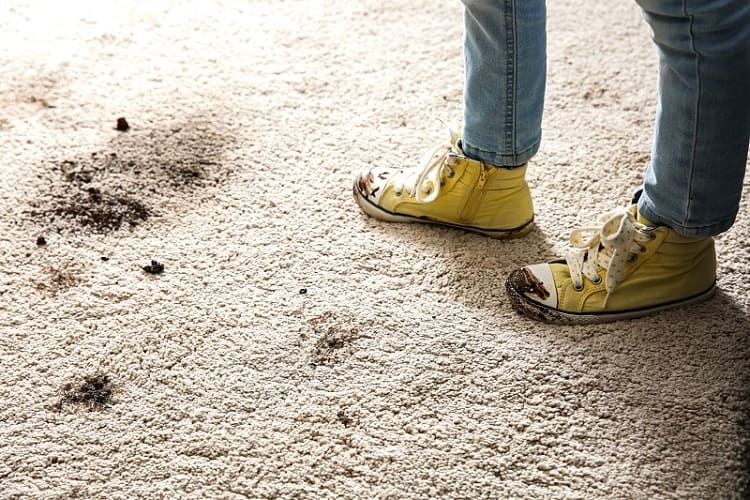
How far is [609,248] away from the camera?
41.5 inches

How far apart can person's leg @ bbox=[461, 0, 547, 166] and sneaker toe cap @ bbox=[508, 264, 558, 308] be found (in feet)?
0.54

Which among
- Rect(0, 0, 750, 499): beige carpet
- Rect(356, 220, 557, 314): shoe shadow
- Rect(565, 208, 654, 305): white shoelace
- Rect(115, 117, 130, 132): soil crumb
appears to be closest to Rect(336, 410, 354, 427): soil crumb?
Rect(0, 0, 750, 499): beige carpet

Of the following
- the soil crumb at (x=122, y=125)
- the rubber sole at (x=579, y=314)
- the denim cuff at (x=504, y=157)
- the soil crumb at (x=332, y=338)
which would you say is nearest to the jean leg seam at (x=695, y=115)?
the rubber sole at (x=579, y=314)

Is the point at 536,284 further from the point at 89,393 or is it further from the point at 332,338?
the point at 89,393

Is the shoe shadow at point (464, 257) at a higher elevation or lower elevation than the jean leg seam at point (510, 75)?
lower

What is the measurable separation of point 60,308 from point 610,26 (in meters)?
1.34

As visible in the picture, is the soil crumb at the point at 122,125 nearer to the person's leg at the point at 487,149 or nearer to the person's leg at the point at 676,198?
the person's leg at the point at 487,149

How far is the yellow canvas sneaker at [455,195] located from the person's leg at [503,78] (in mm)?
31

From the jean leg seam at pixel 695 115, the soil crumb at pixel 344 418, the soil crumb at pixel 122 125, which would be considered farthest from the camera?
the soil crumb at pixel 122 125

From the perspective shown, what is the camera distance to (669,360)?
1.03m

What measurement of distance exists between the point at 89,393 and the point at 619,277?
2.34ft

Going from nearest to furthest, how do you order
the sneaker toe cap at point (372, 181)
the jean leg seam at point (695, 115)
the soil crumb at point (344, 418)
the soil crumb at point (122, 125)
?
the jean leg seam at point (695, 115)
the soil crumb at point (344, 418)
the sneaker toe cap at point (372, 181)
the soil crumb at point (122, 125)

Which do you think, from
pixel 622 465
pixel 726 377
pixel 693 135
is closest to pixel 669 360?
pixel 726 377

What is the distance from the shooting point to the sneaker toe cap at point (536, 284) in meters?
1.09
